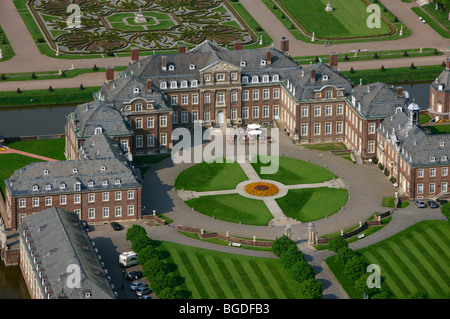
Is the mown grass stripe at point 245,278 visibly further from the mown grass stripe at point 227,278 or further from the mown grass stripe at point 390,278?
the mown grass stripe at point 390,278

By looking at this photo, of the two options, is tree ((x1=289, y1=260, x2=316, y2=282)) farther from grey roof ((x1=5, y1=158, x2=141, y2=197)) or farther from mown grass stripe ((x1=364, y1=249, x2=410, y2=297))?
grey roof ((x1=5, y1=158, x2=141, y2=197))

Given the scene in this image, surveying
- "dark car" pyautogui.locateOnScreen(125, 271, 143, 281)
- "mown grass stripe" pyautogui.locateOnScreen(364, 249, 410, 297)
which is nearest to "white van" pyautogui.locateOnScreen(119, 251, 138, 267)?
"dark car" pyautogui.locateOnScreen(125, 271, 143, 281)

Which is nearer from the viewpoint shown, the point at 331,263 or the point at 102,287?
the point at 102,287

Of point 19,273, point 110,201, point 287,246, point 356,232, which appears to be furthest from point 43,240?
point 356,232

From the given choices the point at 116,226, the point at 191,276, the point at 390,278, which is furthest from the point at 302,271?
the point at 116,226

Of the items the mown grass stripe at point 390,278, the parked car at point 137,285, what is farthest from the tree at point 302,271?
the parked car at point 137,285

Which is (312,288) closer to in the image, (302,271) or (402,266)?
(302,271)

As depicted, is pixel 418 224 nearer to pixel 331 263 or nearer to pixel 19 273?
pixel 331 263
